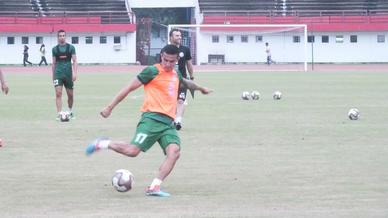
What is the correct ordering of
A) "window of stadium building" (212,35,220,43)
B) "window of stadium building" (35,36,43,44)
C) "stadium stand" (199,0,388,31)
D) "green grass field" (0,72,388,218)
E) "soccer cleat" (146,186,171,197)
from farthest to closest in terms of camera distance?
"window of stadium building" (35,36,43,44) → "stadium stand" (199,0,388,31) → "window of stadium building" (212,35,220,43) → "soccer cleat" (146,186,171,197) → "green grass field" (0,72,388,218)

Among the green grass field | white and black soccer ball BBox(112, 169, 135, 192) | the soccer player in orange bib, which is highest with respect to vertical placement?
the soccer player in orange bib

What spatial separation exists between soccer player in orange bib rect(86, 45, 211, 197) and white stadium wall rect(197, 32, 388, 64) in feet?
205

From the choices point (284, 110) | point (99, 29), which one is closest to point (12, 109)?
point (284, 110)

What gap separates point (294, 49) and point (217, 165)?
61.2 m

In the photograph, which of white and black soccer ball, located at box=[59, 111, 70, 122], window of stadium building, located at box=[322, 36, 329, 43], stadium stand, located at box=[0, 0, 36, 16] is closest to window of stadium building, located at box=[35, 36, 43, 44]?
stadium stand, located at box=[0, 0, 36, 16]

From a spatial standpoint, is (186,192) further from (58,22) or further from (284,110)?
(58,22)

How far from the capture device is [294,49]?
7388cm

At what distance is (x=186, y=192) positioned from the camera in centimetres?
1095

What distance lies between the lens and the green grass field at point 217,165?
32.6 feet

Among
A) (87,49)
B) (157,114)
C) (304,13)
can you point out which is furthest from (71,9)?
(157,114)

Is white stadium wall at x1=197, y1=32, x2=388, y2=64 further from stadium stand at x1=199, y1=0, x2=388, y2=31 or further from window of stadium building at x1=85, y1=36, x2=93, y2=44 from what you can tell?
window of stadium building at x1=85, y1=36, x2=93, y2=44

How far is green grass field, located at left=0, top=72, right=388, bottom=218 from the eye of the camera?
9945mm

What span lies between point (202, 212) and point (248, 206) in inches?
24.5

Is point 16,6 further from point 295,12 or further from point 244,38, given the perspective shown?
point 295,12
